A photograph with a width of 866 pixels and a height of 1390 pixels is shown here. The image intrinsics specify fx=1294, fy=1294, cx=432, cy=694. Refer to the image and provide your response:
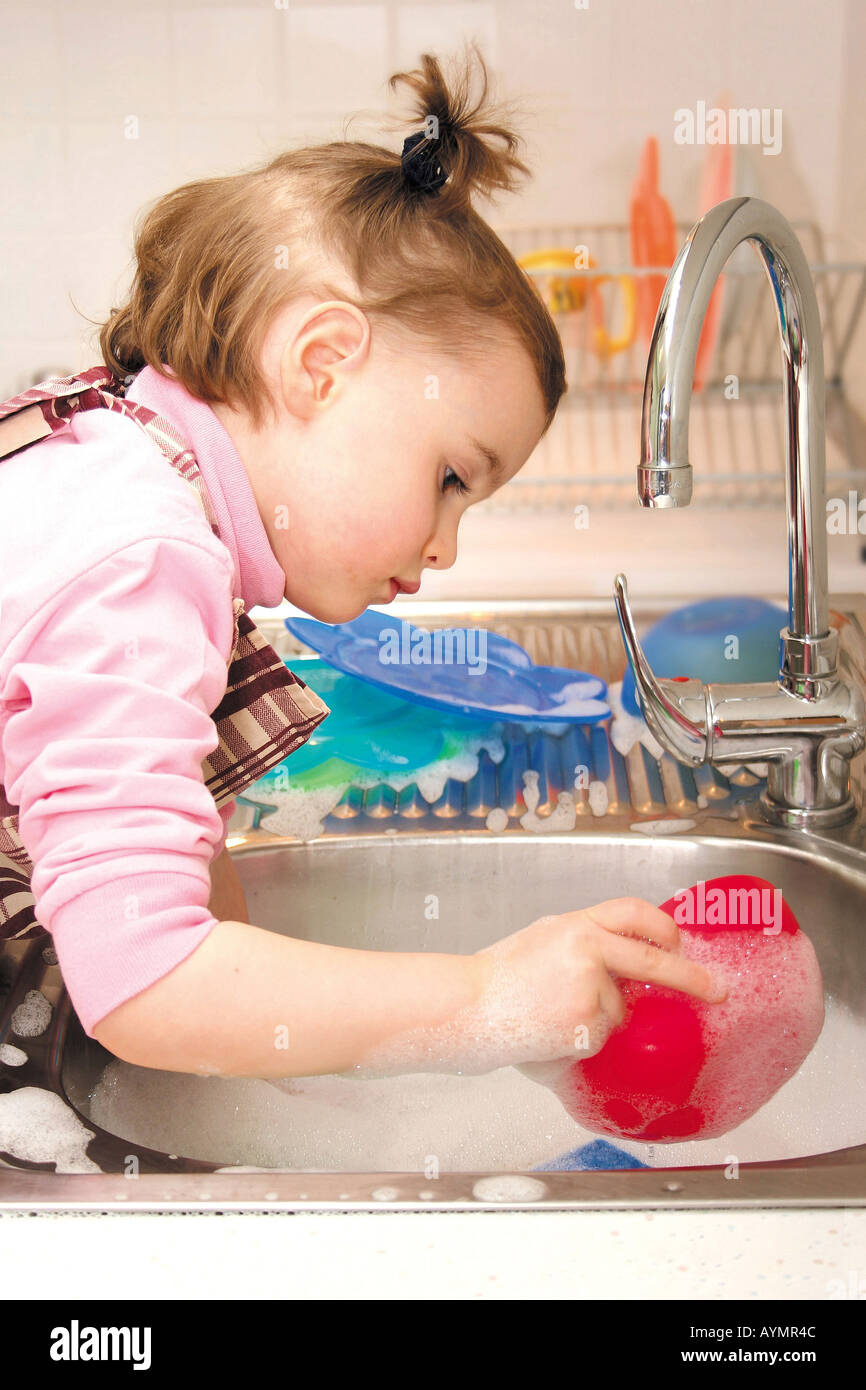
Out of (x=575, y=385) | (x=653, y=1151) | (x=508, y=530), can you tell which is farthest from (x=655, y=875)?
(x=575, y=385)

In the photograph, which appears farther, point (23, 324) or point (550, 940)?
point (23, 324)

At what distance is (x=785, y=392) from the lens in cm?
72

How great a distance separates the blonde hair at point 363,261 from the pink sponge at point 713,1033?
0.29 m

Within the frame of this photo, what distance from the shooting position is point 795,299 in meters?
0.69

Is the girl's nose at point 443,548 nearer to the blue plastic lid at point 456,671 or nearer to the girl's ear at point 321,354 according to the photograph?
the girl's ear at point 321,354

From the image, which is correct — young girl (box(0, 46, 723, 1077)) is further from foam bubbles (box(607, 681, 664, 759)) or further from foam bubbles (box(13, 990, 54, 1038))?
foam bubbles (box(607, 681, 664, 759))

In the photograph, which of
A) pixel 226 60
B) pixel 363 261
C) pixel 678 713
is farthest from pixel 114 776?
pixel 226 60

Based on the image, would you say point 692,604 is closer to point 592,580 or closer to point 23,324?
point 592,580

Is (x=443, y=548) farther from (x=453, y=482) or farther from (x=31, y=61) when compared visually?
(x=31, y=61)

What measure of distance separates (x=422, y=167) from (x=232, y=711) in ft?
0.99

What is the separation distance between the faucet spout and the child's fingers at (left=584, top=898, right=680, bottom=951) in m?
0.19

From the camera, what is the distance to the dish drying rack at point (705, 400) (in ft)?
4.54
